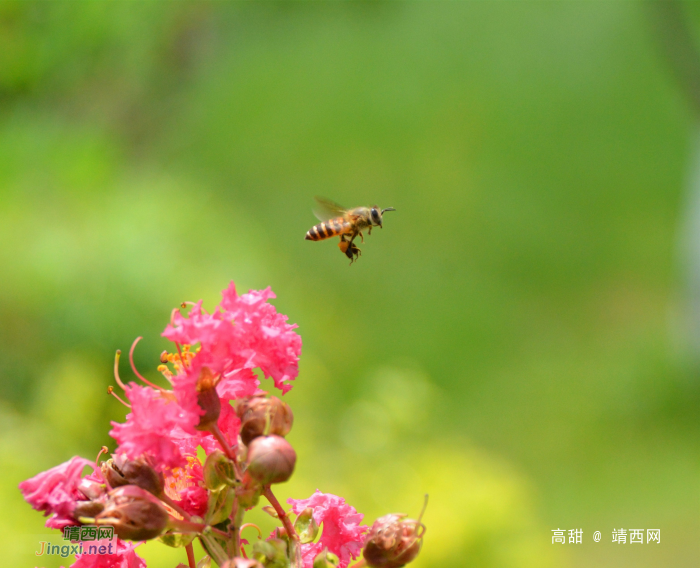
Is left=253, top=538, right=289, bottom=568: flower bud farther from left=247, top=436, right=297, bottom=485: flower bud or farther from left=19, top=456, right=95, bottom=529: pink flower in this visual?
left=19, top=456, right=95, bottom=529: pink flower

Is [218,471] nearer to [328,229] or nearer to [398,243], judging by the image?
[328,229]

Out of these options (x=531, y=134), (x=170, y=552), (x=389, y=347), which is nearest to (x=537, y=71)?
(x=531, y=134)

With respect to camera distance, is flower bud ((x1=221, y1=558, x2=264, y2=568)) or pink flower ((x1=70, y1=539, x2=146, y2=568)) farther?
pink flower ((x1=70, y1=539, x2=146, y2=568))

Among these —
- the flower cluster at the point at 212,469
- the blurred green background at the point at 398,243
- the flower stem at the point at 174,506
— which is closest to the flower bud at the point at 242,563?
the flower cluster at the point at 212,469

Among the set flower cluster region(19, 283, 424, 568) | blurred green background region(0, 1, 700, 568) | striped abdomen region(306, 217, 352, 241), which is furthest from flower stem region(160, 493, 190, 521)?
blurred green background region(0, 1, 700, 568)

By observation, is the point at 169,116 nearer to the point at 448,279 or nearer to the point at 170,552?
the point at 448,279

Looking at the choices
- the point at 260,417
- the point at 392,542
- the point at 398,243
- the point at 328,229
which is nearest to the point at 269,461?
the point at 260,417

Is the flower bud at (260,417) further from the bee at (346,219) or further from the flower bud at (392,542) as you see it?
the bee at (346,219)
